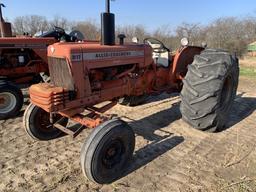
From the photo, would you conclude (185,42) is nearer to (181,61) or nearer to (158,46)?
(181,61)

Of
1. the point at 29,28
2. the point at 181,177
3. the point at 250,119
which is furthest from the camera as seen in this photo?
the point at 29,28

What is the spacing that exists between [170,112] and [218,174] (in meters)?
2.39

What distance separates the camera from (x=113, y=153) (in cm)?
335

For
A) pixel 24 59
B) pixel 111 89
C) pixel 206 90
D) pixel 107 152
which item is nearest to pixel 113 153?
pixel 107 152

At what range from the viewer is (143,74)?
15.5 ft

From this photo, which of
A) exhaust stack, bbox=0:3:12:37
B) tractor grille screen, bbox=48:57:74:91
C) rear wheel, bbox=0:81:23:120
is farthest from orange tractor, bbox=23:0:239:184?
exhaust stack, bbox=0:3:12:37

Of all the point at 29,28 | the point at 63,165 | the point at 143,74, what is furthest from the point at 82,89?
the point at 29,28

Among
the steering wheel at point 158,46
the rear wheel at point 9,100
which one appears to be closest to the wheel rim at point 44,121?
the rear wheel at point 9,100

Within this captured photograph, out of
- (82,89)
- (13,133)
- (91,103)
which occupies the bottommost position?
(13,133)

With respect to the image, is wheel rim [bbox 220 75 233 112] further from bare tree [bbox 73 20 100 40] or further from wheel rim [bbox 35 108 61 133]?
bare tree [bbox 73 20 100 40]

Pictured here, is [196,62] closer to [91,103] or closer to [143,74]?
[143,74]

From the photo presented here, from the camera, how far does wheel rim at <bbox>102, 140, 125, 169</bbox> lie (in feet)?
10.6

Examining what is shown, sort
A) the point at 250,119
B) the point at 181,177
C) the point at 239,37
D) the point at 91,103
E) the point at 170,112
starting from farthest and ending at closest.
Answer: the point at 239,37 < the point at 170,112 < the point at 250,119 < the point at 91,103 < the point at 181,177

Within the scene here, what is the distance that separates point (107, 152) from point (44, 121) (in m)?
1.52
